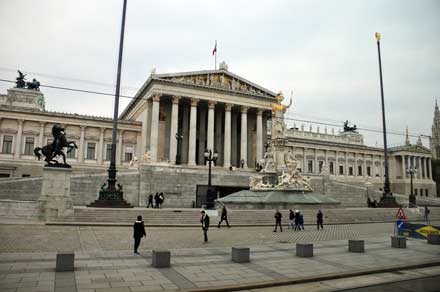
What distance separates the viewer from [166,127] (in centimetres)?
5738

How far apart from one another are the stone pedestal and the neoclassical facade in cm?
1974

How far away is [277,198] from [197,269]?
2105 cm

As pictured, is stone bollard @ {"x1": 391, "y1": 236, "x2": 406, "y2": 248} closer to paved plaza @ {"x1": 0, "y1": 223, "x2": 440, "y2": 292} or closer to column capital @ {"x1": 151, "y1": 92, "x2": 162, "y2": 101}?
paved plaza @ {"x1": 0, "y1": 223, "x2": 440, "y2": 292}

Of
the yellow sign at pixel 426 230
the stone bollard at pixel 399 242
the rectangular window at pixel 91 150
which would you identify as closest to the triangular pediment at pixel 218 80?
the rectangular window at pixel 91 150

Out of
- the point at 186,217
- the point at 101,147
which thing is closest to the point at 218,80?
the point at 101,147

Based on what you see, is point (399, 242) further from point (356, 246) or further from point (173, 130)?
point (173, 130)

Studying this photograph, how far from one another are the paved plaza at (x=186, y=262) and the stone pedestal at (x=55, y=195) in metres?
3.83

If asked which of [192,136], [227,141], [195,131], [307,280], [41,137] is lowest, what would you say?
[307,280]

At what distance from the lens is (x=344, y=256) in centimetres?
1320

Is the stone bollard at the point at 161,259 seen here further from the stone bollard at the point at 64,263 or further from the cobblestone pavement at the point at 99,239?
the cobblestone pavement at the point at 99,239

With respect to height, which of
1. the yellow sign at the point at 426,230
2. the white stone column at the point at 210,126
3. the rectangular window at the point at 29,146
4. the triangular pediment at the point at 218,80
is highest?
the triangular pediment at the point at 218,80

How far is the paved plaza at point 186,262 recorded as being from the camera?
879 centimetres

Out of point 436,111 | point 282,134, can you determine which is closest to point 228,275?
point 282,134

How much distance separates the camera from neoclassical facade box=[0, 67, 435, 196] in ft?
171
